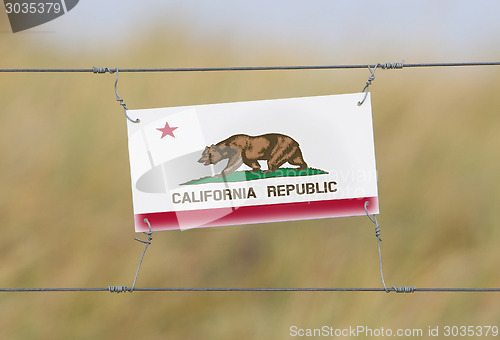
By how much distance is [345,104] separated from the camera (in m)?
1.15

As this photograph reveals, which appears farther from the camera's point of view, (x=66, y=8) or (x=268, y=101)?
(x=66, y=8)

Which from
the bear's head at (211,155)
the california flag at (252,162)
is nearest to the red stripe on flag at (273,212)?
the california flag at (252,162)

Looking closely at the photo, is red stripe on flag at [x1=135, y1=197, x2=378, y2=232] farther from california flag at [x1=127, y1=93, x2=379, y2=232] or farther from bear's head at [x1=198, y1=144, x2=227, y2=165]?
bear's head at [x1=198, y1=144, x2=227, y2=165]

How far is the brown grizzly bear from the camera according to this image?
1.15 metres

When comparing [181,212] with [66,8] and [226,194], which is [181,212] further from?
[66,8]

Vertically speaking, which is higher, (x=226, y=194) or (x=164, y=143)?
(x=164, y=143)

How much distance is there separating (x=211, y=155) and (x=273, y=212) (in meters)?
0.18

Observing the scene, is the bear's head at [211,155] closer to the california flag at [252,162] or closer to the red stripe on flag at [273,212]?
the california flag at [252,162]

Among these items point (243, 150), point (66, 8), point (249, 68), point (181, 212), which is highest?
point (66, 8)

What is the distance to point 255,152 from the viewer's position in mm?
1146

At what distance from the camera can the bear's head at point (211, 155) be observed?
1.15m

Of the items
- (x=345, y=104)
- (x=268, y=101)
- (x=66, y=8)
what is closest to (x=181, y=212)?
(x=268, y=101)

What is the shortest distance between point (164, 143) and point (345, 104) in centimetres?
39

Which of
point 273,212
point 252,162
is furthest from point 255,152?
point 273,212
